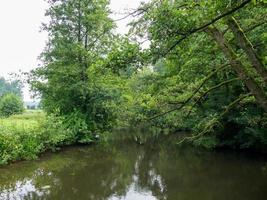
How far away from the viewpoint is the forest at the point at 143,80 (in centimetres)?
689

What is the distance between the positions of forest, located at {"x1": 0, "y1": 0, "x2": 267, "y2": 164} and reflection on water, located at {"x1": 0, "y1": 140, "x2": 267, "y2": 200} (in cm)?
116

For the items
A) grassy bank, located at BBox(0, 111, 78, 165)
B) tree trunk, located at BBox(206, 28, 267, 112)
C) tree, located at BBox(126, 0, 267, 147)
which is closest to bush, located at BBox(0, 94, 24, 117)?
grassy bank, located at BBox(0, 111, 78, 165)

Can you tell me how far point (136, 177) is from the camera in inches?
443

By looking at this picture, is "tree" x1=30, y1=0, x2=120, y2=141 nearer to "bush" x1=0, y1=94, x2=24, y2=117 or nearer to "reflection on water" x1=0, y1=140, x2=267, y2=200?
"reflection on water" x1=0, y1=140, x2=267, y2=200

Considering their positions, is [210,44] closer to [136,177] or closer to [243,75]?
[243,75]

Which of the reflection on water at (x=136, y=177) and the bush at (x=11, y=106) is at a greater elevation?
the bush at (x=11, y=106)

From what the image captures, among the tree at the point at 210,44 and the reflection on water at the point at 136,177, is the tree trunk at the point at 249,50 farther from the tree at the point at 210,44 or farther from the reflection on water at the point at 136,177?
the reflection on water at the point at 136,177

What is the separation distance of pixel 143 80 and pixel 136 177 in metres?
9.33

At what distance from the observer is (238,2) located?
13.4 feet

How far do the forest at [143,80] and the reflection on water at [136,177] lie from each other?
116cm

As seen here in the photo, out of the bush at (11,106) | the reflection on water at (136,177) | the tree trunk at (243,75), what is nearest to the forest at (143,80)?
the tree trunk at (243,75)

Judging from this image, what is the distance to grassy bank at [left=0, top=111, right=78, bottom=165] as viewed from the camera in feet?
39.5

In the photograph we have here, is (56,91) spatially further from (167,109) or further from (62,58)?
(167,109)

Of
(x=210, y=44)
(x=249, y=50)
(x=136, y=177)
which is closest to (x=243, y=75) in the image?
(x=249, y=50)
